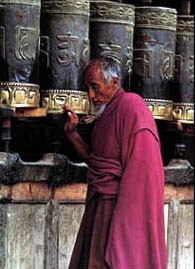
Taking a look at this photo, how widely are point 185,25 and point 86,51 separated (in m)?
0.83

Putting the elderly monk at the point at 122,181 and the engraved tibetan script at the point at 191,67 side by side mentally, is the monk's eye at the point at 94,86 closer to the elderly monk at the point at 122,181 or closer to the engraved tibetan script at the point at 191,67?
the elderly monk at the point at 122,181

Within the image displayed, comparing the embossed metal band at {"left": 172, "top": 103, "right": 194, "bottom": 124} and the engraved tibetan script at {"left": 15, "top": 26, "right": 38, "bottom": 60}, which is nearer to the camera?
the engraved tibetan script at {"left": 15, "top": 26, "right": 38, "bottom": 60}

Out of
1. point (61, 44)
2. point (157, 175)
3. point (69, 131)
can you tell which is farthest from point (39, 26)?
point (157, 175)

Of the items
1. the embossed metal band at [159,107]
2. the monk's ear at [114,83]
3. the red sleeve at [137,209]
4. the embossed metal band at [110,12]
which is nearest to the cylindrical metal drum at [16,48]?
the embossed metal band at [110,12]

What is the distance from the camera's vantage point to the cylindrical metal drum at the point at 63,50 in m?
6.78

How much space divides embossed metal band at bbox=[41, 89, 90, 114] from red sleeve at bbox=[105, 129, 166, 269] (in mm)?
699

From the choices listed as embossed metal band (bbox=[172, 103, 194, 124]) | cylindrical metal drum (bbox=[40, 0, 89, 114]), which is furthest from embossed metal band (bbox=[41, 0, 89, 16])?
embossed metal band (bbox=[172, 103, 194, 124])

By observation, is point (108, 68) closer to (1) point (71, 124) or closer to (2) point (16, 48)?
(1) point (71, 124)

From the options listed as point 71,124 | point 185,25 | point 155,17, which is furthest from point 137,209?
point 185,25

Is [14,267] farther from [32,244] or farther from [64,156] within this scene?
[64,156]

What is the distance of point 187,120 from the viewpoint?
7414 mm

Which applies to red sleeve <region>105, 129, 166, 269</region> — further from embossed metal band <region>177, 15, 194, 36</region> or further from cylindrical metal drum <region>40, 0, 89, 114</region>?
embossed metal band <region>177, 15, 194, 36</region>

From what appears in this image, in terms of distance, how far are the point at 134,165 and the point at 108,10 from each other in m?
1.13

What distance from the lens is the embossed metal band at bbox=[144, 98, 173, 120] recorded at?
7.18 metres
